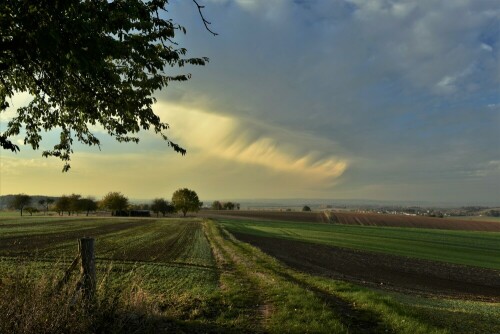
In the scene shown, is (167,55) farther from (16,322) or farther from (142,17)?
(16,322)

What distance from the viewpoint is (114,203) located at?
511 feet

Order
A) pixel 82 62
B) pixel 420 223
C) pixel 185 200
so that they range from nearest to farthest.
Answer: pixel 82 62, pixel 420 223, pixel 185 200

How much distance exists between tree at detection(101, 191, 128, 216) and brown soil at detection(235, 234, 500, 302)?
5067 inches

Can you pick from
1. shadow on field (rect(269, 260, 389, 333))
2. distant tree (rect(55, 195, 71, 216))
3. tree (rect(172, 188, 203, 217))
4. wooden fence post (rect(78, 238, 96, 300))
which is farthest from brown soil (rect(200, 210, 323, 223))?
wooden fence post (rect(78, 238, 96, 300))

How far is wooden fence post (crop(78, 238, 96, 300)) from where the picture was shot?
851 cm

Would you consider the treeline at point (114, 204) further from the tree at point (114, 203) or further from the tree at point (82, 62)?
the tree at point (82, 62)

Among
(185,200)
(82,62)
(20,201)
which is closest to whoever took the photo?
(82,62)

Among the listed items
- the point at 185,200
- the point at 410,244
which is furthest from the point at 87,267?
the point at 185,200

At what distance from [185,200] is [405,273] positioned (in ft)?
408

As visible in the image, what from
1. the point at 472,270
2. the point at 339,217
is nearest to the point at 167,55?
the point at 472,270

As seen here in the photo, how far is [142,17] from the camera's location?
Result: 7918 mm

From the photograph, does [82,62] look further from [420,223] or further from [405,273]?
[420,223]

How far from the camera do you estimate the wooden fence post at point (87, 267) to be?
27.9 ft

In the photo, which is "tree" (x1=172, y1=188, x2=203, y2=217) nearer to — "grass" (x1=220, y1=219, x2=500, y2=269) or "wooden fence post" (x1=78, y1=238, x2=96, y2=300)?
"grass" (x1=220, y1=219, x2=500, y2=269)
